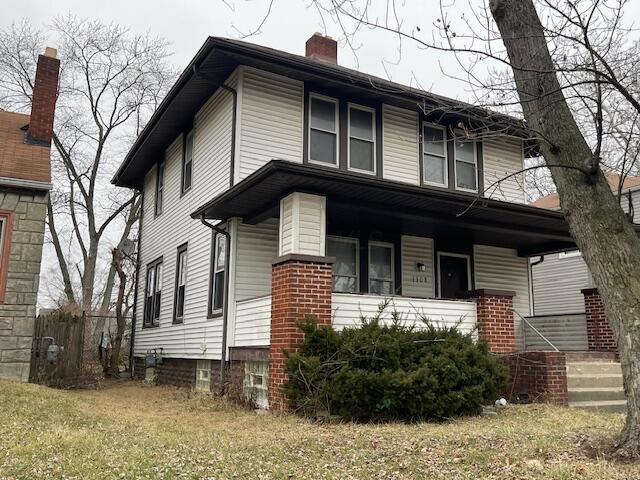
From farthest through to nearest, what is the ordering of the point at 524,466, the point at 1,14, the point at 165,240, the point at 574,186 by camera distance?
the point at 1,14, the point at 165,240, the point at 574,186, the point at 524,466

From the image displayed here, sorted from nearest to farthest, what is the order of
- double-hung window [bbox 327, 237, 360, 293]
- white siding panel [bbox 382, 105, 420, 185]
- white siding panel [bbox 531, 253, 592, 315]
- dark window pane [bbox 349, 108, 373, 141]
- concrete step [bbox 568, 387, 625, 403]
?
concrete step [bbox 568, 387, 625, 403], double-hung window [bbox 327, 237, 360, 293], dark window pane [bbox 349, 108, 373, 141], white siding panel [bbox 382, 105, 420, 185], white siding panel [bbox 531, 253, 592, 315]

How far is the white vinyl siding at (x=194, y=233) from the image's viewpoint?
1150cm

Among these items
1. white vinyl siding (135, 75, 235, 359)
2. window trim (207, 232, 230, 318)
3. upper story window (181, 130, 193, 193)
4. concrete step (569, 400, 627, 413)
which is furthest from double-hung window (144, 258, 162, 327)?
concrete step (569, 400, 627, 413)

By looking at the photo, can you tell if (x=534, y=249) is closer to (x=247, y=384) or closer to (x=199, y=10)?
(x=247, y=384)

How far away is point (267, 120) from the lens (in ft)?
36.6

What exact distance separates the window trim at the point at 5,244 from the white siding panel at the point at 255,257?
436 cm

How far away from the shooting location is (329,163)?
1161 cm

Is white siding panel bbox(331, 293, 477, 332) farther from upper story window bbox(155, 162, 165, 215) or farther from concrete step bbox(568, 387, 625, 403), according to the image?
upper story window bbox(155, 162, 165, 215)

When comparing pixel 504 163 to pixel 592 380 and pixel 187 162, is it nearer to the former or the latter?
pixel 592 380

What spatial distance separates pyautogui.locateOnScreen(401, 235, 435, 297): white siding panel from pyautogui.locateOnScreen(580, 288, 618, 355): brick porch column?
3.19 m

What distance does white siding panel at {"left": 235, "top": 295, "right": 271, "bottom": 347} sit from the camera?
911 cm

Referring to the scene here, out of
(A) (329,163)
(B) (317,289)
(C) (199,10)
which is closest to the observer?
(C) (199,10)

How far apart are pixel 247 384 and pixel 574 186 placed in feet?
20.9

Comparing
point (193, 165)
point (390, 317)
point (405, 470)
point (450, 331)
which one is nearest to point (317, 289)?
point (390, 317)
